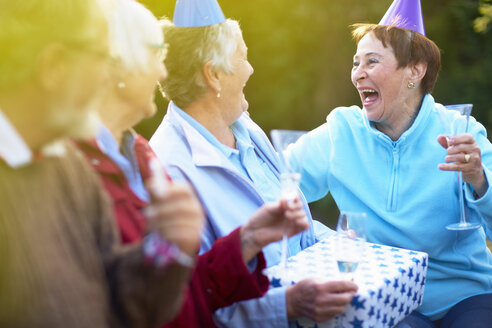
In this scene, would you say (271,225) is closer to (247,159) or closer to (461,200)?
(247,159)

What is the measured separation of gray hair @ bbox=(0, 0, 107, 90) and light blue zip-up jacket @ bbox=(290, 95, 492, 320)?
161 cm

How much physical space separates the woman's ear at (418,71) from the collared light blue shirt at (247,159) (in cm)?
92

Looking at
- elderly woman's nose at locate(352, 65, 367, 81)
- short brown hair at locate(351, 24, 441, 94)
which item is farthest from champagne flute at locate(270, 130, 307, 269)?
short brown hair at locate(351, 24, 441, 94)

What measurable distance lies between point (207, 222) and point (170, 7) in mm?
4071

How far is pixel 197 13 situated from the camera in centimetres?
211

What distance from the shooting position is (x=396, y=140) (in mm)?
2680

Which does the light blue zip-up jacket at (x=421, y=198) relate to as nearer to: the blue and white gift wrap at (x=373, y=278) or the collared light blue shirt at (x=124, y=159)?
the blue and white gift wrap at (x=373, y=278)

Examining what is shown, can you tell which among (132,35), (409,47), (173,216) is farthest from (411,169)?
(173,216)

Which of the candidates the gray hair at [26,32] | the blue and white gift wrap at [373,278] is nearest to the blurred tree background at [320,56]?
the blue and white gift wrap at [373,278]

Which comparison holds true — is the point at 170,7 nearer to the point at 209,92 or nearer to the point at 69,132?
the point at 209,92

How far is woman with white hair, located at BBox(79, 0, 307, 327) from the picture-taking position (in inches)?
57.7

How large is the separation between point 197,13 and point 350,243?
105cm

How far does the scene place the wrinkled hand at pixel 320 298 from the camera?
68.7 inches

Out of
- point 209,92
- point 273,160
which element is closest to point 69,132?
point 209,92
